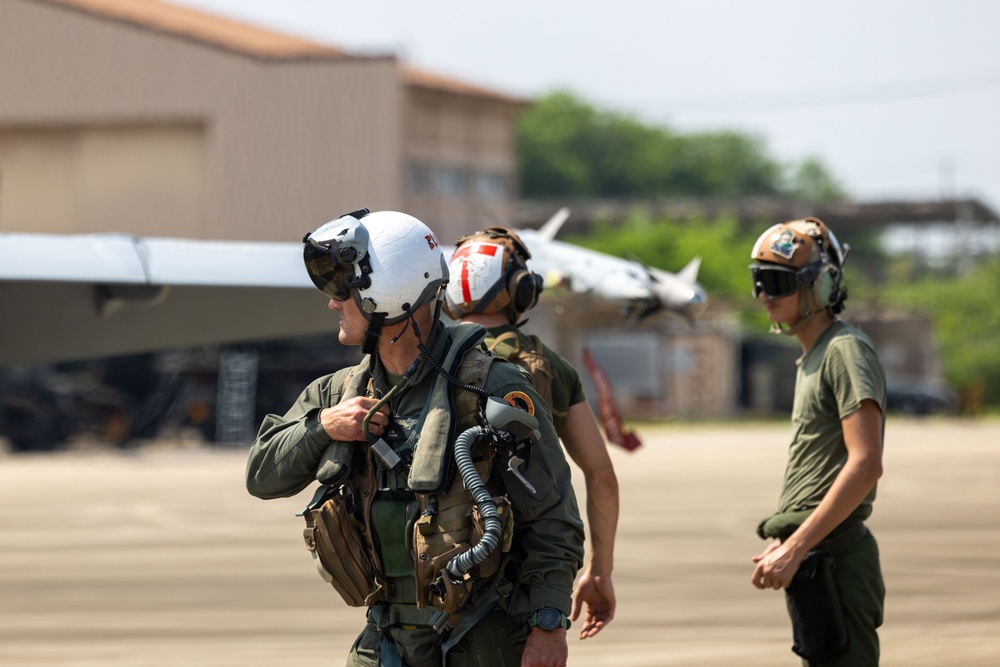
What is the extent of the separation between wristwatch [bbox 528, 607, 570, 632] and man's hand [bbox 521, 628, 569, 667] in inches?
0.5

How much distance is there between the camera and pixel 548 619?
378cm

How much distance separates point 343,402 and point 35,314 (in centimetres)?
368

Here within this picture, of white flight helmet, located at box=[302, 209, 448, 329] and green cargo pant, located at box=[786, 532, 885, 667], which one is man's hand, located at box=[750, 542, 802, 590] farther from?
white flight helmet, located at box=[302, 209, 448, 329]

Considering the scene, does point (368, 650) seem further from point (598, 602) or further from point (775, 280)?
point (775, 280)

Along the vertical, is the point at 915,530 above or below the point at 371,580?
below

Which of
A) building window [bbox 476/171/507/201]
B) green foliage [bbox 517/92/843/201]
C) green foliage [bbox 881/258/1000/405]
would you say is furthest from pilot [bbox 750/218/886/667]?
green foliage [bbox 517/92/843/201]

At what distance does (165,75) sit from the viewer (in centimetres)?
3803

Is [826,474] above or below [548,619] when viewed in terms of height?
above

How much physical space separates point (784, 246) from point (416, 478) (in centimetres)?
231

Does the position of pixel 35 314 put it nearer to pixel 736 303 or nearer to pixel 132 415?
pixel 132 415

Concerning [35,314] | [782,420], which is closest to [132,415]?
[782,420]

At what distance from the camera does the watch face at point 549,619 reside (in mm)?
3777

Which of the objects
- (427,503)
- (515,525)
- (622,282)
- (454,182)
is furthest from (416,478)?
(454,182)

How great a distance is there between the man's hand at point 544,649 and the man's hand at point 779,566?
1.37 metres
